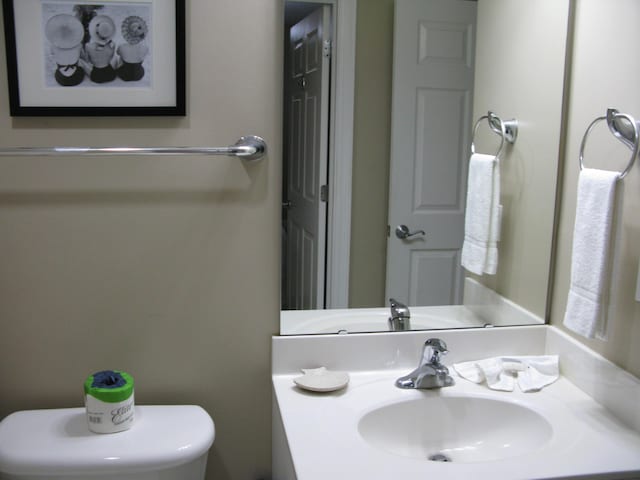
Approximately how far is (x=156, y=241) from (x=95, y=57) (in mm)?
405

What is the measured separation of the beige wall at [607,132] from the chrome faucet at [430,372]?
33 centimetres

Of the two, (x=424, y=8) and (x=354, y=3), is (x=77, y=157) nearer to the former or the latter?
(x=354, y=3)

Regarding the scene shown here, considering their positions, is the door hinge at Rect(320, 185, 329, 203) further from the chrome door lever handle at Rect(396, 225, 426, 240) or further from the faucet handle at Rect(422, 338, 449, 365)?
the faucet handle at Rect(422, 338, 449, 365)

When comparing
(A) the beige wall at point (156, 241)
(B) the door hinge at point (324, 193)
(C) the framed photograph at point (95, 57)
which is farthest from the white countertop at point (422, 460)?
(C) the framed photograph at point (95, 57)

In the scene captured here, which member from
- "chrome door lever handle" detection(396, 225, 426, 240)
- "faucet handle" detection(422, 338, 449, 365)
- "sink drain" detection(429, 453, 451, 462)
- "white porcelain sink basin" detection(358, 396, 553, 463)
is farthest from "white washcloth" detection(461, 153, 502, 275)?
"sink drain" detection(429, 453, 451, 462)

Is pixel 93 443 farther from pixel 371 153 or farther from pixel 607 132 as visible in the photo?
pixel 607 132

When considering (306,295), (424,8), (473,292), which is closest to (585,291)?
(473,292)

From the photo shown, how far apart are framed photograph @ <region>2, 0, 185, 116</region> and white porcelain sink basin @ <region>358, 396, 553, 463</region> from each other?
81 centimetres

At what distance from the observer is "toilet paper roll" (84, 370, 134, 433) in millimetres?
1306

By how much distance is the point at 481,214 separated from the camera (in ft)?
5.29

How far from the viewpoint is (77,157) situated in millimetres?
1407

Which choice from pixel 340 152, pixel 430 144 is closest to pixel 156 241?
pixel 340 152

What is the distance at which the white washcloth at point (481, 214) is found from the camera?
1.59 metres

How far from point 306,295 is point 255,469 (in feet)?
1.45
